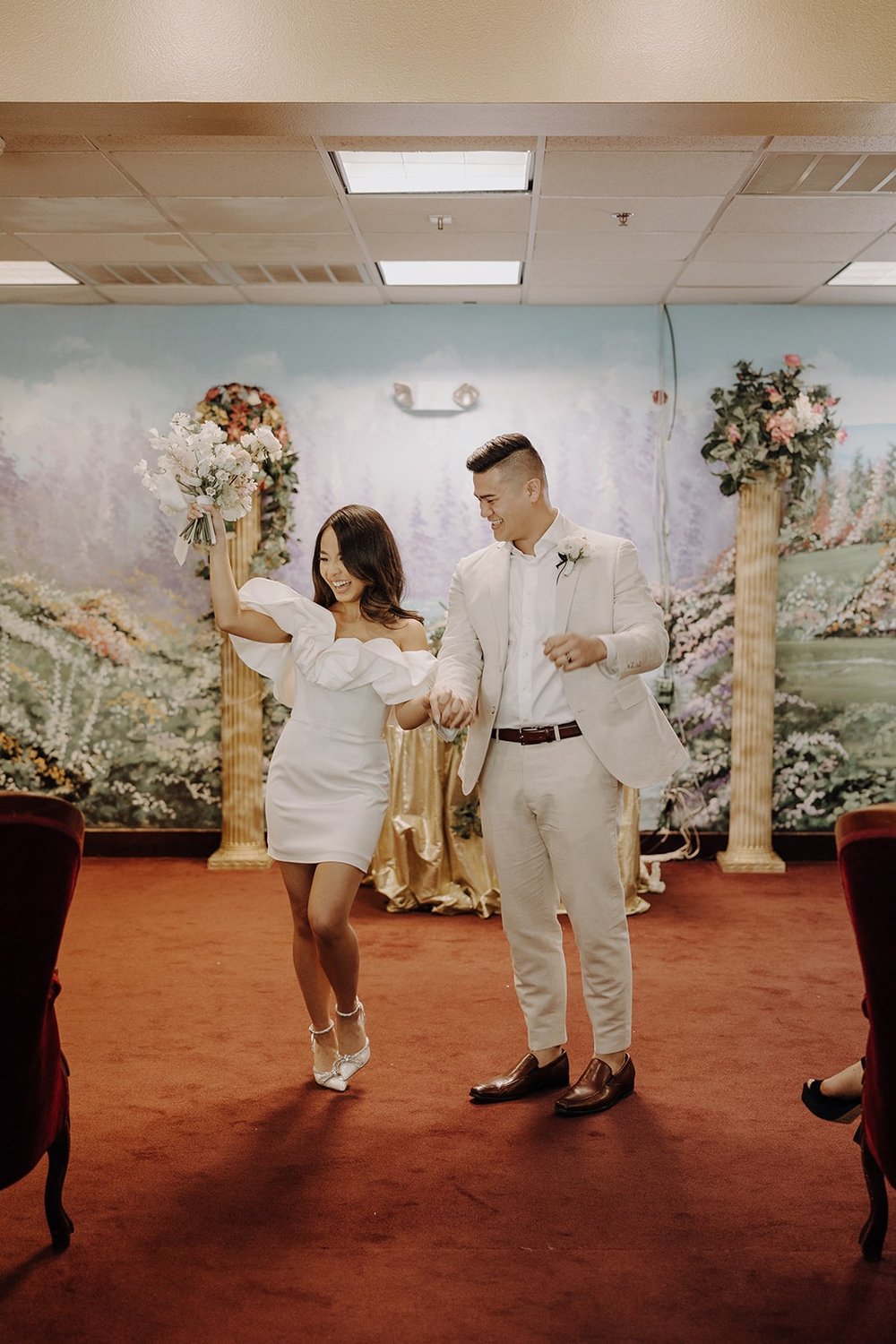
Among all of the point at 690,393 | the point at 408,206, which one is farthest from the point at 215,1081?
the point at 690,393

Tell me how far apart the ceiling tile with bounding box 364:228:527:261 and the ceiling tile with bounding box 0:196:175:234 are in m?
1.07

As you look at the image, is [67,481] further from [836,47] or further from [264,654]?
[836,47]

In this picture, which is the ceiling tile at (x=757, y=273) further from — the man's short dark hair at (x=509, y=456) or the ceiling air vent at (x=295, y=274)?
the man's short dark hair at (x=509, y=456)

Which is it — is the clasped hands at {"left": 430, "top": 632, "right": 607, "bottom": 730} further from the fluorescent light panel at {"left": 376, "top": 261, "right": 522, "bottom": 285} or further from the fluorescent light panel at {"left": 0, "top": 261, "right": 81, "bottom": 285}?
the fluorescent light panel at {"left": 0, "top": 261, "right": 81, "bottom": 285}

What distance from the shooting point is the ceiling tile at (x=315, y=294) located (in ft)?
22.4

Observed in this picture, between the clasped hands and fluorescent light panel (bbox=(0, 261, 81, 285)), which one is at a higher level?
fluorescent light panel (bbox=(0, 261, 81, 285))

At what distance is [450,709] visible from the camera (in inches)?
130

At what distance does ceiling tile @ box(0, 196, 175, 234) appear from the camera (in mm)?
5402

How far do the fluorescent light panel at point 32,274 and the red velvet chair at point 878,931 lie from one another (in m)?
5.67

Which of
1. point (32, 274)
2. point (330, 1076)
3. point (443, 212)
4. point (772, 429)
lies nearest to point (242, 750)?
point (32, 274)

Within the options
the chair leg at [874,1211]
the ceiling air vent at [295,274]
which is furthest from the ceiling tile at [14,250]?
the chair leg at [874,1211]

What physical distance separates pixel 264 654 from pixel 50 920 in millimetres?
1497

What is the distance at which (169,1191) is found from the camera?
298 centimetres

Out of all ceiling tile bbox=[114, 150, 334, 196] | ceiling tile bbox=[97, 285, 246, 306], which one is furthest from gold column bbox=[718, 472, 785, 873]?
ceiling tile bbox=[97, 285, 246, 306]
